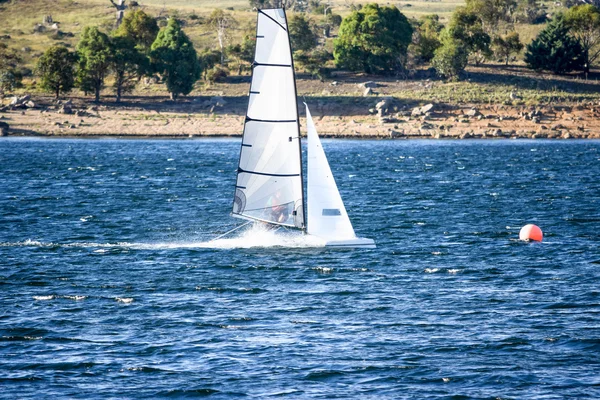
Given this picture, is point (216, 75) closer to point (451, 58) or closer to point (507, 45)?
point (451, 58)

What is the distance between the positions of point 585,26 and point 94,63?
86693 mm

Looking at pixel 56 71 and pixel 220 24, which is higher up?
pixel 220 24

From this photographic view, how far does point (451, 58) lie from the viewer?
155 metres

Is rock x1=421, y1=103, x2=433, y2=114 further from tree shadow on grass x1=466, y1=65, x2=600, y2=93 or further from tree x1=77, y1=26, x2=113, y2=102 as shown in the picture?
tree x1=77, y1=26, x2=113, y2=102

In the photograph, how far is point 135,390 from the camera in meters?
23.3

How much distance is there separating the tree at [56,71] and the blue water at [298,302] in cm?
8200

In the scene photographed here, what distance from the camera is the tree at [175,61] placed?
145625 mm

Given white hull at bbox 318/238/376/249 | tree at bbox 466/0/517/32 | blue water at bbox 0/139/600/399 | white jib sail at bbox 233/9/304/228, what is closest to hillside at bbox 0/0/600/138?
tree at bbox 466/0/517/32

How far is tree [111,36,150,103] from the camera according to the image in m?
144

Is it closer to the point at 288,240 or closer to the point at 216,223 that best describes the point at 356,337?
the point at 288,240

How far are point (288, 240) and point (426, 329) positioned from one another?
15592 millimetres

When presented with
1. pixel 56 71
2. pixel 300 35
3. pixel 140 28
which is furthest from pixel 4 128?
pixel 300 35

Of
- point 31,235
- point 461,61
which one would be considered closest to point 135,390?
point 31,235

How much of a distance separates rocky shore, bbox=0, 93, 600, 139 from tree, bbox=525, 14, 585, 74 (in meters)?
19.9
